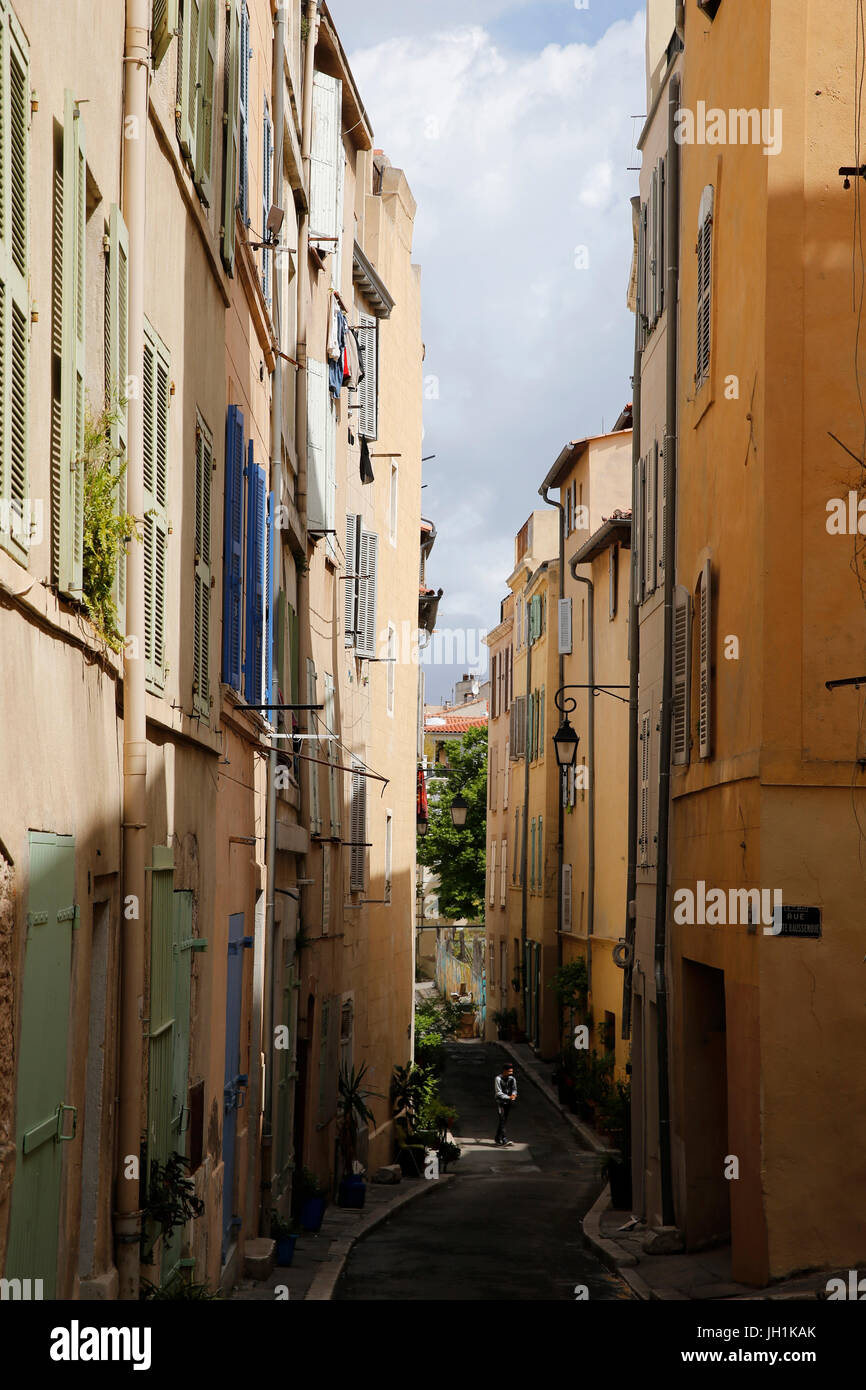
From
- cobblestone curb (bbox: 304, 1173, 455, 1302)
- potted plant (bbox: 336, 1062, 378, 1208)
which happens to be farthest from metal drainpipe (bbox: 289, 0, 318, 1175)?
potted plant (bbox: 336, 1062, 378, 1208)

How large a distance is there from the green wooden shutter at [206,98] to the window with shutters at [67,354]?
13.0ft

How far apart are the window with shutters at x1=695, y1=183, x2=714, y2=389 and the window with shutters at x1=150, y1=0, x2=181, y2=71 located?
756 centimetres

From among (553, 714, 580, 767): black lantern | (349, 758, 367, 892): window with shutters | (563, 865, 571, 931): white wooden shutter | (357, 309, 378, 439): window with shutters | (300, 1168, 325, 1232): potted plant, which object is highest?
(357, 309, 378, 439): window with shutters

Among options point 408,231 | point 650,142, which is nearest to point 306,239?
point 650,142

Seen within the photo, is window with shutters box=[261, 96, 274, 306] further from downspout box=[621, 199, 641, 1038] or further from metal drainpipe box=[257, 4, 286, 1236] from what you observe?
downspout box=[621, 199, 641, 1038]

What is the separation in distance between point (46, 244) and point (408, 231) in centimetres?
2494

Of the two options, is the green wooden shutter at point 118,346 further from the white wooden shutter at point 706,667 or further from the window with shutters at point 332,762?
the window with shutters at point 332,762

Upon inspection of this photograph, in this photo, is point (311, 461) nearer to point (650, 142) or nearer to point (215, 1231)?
point (650, 142)

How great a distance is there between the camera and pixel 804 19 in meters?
12.6

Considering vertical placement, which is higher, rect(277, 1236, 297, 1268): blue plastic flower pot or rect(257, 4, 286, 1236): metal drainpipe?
rect(257, 4, 286, 1236): metal drainpipe

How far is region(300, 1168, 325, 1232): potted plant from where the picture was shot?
17406mm

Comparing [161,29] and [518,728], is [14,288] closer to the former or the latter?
[161,29]

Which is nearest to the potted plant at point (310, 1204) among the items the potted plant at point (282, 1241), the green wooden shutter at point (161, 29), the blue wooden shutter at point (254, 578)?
the potted plant at point (282, 1241)

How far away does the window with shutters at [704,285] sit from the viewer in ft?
49.4
